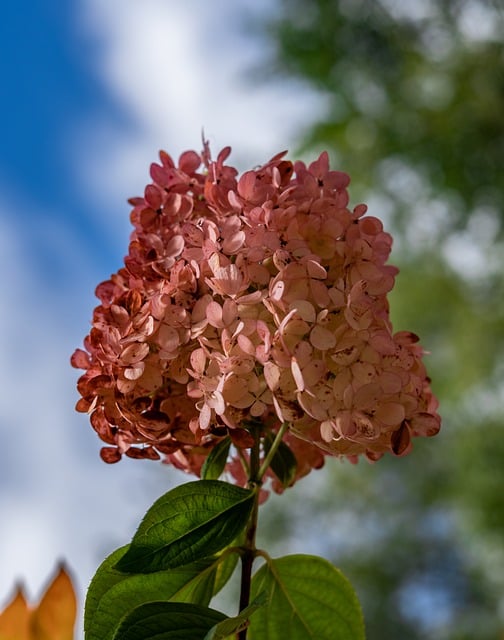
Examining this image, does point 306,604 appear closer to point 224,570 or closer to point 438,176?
point 224,570

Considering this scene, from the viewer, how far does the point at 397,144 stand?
597cm

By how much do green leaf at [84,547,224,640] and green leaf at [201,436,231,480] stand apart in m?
0.04

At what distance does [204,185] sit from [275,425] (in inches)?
5.6

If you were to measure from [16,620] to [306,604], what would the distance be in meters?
0.16

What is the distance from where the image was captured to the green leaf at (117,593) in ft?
1.31

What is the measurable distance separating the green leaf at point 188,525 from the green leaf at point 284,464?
0.19 feet

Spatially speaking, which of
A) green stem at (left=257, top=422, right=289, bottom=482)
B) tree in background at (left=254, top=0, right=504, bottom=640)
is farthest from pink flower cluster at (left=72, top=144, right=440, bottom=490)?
tree in background at (left=254, top=0, right=504, bottom=640)

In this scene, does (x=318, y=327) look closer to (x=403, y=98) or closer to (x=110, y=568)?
(x=110, y=568)

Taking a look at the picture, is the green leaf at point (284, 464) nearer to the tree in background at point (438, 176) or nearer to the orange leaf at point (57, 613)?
the orange leaf at point (57, 613)

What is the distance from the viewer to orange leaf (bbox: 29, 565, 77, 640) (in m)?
0.39

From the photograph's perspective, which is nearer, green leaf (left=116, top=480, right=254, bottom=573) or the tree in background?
green leaf (left=116, top=480, right=254, bottom=573)

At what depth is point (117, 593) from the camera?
15.8 inches

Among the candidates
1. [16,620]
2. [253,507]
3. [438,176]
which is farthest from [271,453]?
[438,176]

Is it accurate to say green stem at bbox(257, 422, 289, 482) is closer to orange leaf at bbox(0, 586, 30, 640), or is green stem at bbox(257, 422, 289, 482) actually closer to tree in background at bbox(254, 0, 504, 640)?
orange leaf at bbox(0, 586, 30, 640)
